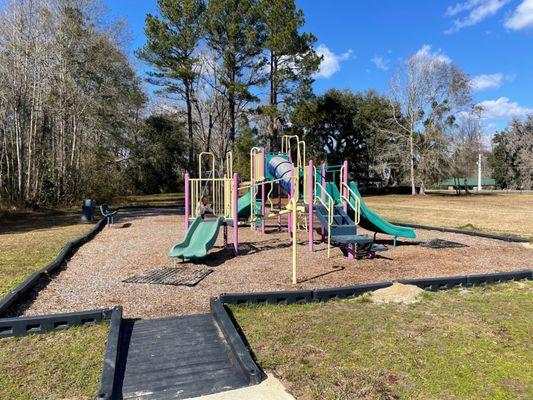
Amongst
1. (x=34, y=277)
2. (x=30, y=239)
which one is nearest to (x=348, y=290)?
(x=34, y=277)

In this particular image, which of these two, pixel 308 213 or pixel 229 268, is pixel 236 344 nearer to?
pixel 229 268

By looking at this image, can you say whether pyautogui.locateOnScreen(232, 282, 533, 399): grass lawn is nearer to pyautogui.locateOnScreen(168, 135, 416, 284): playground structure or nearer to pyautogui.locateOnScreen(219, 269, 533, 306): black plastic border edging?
pyautogui.locateOnScreen(219, 269, 533, 306): black plastic border edging

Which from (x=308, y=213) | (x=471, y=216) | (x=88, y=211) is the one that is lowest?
(x=471, y=216)

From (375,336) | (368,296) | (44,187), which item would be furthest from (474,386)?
(44,187)

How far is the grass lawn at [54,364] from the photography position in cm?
299

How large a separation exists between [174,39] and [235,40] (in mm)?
3743

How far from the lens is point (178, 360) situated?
11.6 feet

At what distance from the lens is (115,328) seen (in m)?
3.95

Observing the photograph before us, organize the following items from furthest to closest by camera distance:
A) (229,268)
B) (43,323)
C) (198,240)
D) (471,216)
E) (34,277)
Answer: (471,216) → (198,240) → (229,268) → (34,277) → (43,323)

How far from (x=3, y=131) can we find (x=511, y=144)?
5553cm

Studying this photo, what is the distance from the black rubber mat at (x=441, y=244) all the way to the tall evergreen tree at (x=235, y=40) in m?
17.8

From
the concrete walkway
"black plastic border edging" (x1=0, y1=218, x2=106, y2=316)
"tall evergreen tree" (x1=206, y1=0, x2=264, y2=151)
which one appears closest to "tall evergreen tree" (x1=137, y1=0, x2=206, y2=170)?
"tall evergreen tree" (x1=206, y1=0, x2=264, y2=151)

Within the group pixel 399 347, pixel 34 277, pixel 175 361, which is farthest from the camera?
pixel 34 277

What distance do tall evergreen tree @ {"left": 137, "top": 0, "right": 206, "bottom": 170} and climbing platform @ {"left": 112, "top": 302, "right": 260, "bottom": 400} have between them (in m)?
21.9
